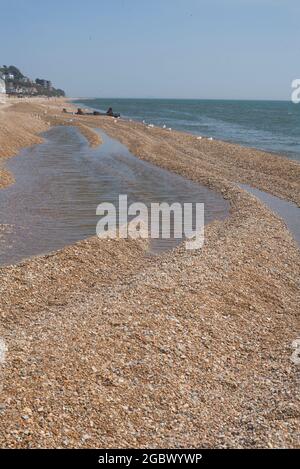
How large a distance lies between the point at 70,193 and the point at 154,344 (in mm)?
16765

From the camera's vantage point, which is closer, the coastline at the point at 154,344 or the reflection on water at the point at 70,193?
the coastline at the point at 154,344

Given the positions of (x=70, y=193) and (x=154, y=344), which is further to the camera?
(x=70, y=193)

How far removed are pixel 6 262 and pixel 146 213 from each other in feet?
27.6

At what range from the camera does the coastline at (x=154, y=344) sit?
825 centimetres

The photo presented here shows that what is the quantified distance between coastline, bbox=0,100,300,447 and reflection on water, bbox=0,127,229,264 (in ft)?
7.55

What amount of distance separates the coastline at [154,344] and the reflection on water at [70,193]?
230cm

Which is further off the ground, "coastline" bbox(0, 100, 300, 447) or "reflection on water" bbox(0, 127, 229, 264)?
"reflection on water" bbox(0, 127, 229, 264)

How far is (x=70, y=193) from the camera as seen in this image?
86.3 ft

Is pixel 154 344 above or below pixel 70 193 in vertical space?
below

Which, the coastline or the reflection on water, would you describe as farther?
the reflection on water

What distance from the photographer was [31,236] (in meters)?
18.3

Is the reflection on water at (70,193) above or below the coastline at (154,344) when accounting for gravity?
above

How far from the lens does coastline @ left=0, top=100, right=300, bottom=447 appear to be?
8250 mm
